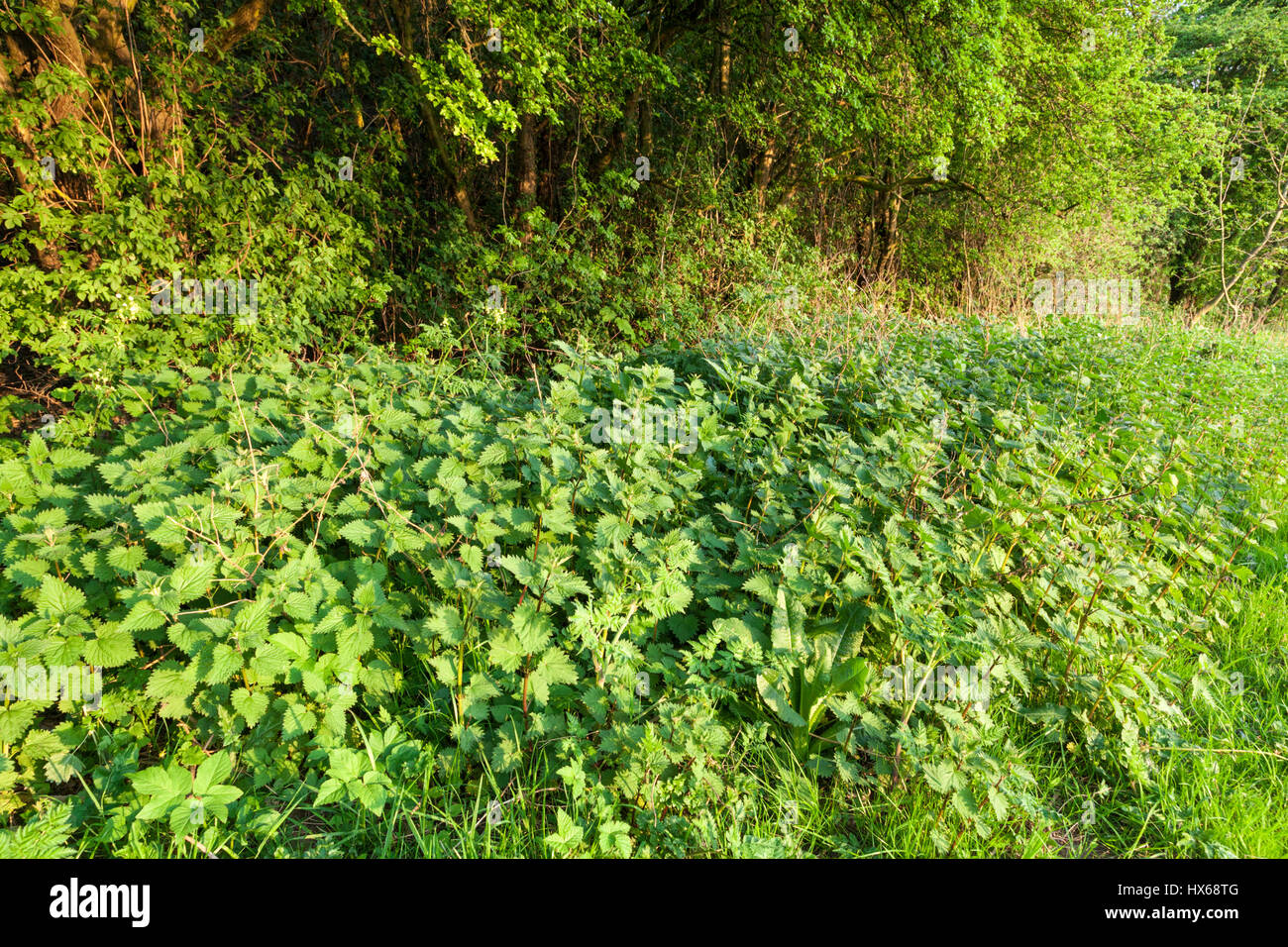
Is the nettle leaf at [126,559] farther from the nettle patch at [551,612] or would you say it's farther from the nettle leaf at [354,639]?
the nettle leaf at [354,639]

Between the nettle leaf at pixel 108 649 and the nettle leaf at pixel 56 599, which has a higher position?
the nettle leaf at pixel 56 599

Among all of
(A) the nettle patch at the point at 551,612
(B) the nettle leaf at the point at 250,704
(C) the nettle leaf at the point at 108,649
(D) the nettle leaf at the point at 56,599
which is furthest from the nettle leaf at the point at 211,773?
(D) the nettle leaf at the point at 56,599

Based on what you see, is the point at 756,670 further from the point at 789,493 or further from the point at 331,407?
the point at 331,407

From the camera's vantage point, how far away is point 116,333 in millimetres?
4727

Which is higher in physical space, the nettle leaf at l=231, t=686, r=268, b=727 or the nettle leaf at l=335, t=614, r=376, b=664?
the nettle leaf at l=335, t=614, r=376, b=664

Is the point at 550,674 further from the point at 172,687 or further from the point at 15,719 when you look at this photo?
the point at 15,719

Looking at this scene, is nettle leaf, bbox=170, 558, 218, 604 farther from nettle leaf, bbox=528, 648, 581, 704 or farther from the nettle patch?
nettle leaf, bbox=528, 648, 581, 704

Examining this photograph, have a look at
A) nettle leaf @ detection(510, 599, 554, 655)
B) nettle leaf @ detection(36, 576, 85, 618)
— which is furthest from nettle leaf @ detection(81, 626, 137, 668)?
nettle leaf @ detection(510, 599, 554, 655)

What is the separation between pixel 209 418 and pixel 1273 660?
16.4 feet

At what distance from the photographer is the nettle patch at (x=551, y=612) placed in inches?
75.0

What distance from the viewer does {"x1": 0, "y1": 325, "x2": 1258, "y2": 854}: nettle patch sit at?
6.25 ft

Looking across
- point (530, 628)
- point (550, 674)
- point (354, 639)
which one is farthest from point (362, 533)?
point (550, 674)

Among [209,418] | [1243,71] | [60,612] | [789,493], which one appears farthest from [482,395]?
[1243,71]

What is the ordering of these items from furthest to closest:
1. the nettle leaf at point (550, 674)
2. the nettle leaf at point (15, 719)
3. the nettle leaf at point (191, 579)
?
the nettle leaf at point (550, 674) → the nettle leaf at point (191, 579) → the nettle leaf at point (15, 719)
